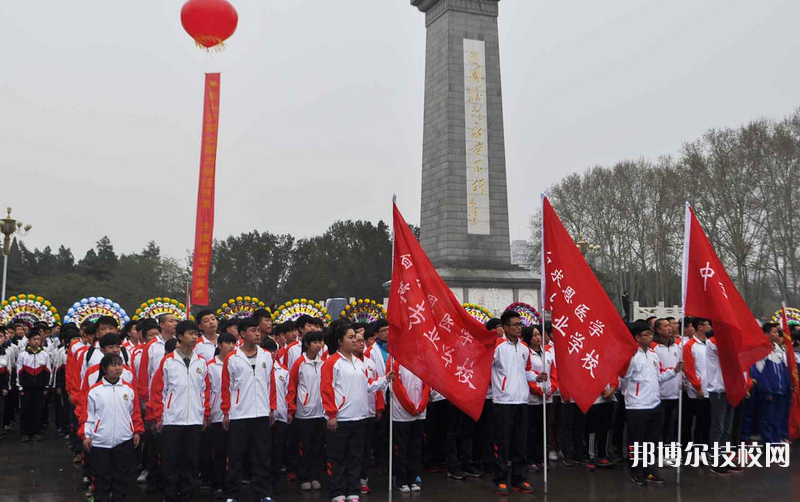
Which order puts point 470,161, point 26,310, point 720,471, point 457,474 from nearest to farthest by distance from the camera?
point 457,474
point 720,471
point 26,310
point 470,161

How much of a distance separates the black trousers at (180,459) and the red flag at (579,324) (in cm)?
312

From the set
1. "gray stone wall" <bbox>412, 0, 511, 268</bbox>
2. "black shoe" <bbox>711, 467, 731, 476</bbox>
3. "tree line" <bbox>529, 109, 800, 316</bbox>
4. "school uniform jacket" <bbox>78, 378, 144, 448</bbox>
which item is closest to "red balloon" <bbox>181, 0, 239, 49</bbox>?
"school uniform jacket" <bbox>78, 378, 144, 448</bbox>

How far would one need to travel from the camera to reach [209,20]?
1065 cm

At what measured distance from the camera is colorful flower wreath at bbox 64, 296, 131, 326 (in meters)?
10.5

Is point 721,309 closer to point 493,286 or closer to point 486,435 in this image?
point 486,435

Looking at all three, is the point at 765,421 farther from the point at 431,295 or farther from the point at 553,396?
the point at 431,295

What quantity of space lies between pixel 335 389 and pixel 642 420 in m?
2.96

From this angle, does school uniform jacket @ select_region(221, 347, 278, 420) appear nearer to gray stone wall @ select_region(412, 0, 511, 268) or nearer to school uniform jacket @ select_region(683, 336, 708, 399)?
school uniform jacket @ select_region(683, 336, 708, 399)

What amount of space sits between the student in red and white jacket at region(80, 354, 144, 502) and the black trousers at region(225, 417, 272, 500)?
0.75 meters

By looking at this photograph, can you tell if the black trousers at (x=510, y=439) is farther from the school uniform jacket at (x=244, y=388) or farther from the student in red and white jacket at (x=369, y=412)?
the school uniform jacket at (x=244, y=388)

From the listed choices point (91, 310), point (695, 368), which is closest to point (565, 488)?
point (695, 368)

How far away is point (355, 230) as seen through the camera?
5762 cm

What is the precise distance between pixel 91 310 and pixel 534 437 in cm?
635

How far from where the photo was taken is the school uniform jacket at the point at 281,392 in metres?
6.94
